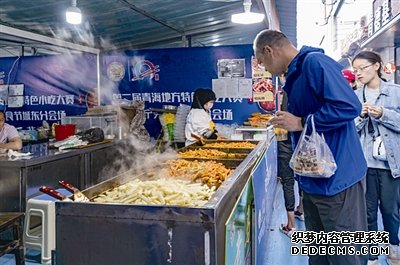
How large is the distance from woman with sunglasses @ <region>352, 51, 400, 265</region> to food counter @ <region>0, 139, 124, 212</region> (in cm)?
322

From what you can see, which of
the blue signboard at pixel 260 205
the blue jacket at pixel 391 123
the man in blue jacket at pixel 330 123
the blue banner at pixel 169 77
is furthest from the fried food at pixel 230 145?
the blue banner at pixel 169 77

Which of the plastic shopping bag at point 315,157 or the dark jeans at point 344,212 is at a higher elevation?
the plastic shopping bag at point 315,157

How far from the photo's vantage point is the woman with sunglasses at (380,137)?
9.46ft

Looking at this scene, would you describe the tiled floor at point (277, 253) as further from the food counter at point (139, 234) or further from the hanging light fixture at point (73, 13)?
the hanging light fixture at point (73, 13)

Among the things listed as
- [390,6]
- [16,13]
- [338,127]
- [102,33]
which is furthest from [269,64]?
[390,6]

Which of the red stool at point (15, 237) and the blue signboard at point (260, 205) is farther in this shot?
the red stool at point (15, 237)

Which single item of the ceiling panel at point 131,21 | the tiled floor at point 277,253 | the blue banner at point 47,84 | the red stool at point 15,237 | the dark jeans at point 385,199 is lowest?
the tiled floor at point 277,253

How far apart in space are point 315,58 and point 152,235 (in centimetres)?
130

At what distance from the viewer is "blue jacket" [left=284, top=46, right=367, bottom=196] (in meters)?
1.93

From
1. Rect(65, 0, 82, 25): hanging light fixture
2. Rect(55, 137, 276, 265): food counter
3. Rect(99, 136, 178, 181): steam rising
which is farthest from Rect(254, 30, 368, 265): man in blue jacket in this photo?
Rect(65, 0, 82, 25): hanging light fixture

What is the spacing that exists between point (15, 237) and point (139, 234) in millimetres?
2424

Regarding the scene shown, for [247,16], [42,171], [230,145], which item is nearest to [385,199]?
[230,145]

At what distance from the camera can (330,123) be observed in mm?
1951

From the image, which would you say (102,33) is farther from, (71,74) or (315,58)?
(315,58)
